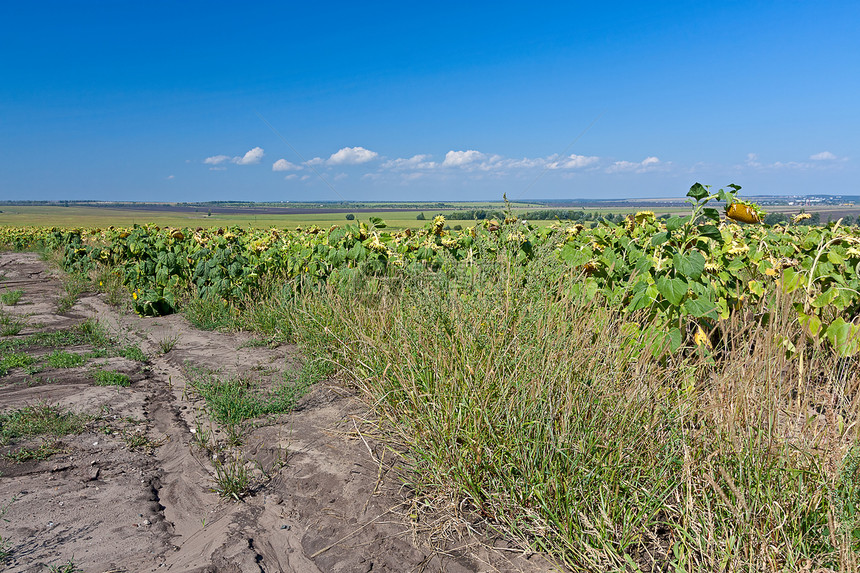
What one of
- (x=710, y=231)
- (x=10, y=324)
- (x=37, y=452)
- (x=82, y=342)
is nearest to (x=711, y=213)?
(x=710, y=231)

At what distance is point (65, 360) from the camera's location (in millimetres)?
5504

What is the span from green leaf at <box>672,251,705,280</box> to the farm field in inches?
0.9

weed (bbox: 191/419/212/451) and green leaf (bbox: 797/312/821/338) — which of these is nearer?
green leaf (bbox: 797/312/821/338)

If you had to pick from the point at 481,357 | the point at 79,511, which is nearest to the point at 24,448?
the point at 79,511

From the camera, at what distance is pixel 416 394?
3.09 metres

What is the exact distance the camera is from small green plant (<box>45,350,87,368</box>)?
215 inches

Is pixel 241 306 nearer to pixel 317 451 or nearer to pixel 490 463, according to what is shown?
pixel 317 451

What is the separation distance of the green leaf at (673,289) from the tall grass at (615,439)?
1.11 ft

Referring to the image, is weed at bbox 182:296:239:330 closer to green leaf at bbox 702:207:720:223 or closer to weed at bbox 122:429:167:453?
weed at bbox 122:429:167:453

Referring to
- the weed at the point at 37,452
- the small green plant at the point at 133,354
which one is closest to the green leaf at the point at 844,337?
the weed at the point at 37,452

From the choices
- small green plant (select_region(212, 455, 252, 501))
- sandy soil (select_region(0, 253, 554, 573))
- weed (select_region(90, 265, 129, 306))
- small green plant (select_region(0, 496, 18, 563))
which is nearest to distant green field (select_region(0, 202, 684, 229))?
sandy soil (select_region(0, 253, 554, 573))

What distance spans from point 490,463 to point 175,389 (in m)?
3.43

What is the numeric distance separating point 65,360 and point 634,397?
5.46 metres

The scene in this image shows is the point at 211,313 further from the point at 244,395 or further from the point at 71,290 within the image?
the point at 71,290
